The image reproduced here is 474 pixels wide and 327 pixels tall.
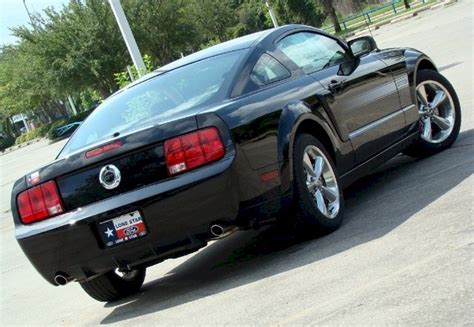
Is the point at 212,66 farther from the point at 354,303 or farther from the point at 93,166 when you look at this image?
the point at 354,303

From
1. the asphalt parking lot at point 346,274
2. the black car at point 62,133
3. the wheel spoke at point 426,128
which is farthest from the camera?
the black car at point 62,133

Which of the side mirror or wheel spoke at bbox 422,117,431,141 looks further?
wheel spoke at bbox 422,117,431,141

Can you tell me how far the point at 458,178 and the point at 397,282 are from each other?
214 cm

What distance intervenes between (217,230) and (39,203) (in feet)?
4.14

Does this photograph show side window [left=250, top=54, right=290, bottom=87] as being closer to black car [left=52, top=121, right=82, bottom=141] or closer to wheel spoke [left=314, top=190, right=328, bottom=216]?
wheel spoke [left=314, top=190, right=328, bottom=216]

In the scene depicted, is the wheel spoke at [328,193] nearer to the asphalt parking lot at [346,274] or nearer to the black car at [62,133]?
the asphalt parking lot at [346,274]

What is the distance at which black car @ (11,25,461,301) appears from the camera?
496 cm

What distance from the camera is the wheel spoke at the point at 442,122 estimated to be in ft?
24.5

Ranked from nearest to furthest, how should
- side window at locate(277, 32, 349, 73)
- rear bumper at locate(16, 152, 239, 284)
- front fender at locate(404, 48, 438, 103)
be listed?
rear bumper at locate(16, 152, 239, 284)
side window at locate(277, 32, 349, 73)
front fender at locate(404, 48, 438, 103)

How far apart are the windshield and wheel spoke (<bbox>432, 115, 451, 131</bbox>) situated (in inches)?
97.5

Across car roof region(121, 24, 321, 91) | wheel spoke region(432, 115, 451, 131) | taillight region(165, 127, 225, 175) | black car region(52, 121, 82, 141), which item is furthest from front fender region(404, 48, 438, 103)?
black car region(52, 121, 82, 141)

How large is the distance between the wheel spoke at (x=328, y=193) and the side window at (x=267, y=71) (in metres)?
0.87

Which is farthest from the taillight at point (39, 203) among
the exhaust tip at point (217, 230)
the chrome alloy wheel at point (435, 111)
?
the chrome alloy wheel at point (435, 111)

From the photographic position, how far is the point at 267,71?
5.79 metres
